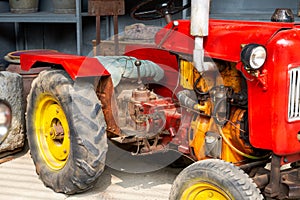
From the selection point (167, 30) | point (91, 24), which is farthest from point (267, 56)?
point (91, 24)

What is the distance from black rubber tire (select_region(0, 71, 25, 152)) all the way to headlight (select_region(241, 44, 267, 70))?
2.37 metres

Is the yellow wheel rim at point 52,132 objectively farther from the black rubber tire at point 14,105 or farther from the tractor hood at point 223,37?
the tractor hood at point 223,37

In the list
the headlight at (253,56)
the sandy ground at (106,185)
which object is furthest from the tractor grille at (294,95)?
the sandy ground at (106,185)

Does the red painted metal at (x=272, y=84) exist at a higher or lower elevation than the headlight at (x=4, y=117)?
higher

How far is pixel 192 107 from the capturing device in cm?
283

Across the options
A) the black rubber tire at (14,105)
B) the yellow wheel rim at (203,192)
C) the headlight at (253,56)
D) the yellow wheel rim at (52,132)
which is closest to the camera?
the headlight at (253,56)

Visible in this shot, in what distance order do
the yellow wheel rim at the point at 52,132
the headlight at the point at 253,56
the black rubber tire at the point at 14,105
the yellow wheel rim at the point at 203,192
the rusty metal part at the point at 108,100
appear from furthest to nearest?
the black rubber tire at the point at 14,105 → the yellow wheel rim at the point at 52,132 → the rusty metal part at the point at 108,100 → the yellow wheel rim at the point at 203,192 → the headlight at the point at 253,56

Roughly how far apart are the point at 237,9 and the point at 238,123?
2.97 m

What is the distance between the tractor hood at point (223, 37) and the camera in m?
2.47

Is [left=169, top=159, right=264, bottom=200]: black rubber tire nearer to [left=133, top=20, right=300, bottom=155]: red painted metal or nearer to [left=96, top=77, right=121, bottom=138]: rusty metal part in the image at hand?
[left=133, top=20, right=300, bottom=155]: red painted metal

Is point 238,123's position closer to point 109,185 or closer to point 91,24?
point 109,185

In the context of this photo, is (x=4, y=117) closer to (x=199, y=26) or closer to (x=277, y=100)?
(x=199, y=26)

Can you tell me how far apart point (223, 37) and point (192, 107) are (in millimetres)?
463

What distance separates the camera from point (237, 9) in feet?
17.5
